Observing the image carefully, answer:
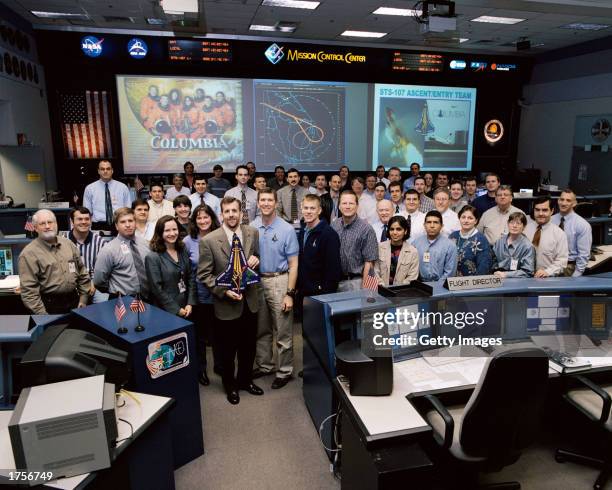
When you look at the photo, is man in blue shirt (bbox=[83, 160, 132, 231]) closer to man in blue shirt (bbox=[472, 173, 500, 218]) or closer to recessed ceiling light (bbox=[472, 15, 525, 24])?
man in blue shirt (bbox=[472, 173, 500, 218])

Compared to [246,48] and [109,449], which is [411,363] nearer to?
[109,449]

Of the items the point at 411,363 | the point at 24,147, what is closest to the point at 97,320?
the point at 411,363

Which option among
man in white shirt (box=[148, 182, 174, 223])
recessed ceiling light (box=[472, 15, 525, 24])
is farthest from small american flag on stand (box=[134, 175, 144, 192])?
recessed ceiling light (box=[472, 15, 525, 24])

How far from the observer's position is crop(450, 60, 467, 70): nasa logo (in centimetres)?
898

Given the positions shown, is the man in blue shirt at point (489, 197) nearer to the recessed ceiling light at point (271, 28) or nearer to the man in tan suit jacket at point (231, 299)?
the man in tan suit jacket at point (231, 299)

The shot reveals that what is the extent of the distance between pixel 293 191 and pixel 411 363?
158 inches

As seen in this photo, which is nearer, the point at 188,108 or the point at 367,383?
the point at 367,383

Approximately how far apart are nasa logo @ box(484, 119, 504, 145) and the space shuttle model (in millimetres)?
8813

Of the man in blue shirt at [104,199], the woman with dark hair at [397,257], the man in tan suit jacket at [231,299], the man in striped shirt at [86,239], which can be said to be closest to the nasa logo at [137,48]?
the man in blue shirt at [104,199]

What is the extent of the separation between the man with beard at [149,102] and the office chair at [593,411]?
25.1 ft

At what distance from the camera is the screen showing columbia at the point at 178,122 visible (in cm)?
788

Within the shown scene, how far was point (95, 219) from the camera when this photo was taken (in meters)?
5.44

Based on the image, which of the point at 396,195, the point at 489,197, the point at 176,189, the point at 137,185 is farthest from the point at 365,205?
the point at 137,185

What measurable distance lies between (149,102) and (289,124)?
2.64m
